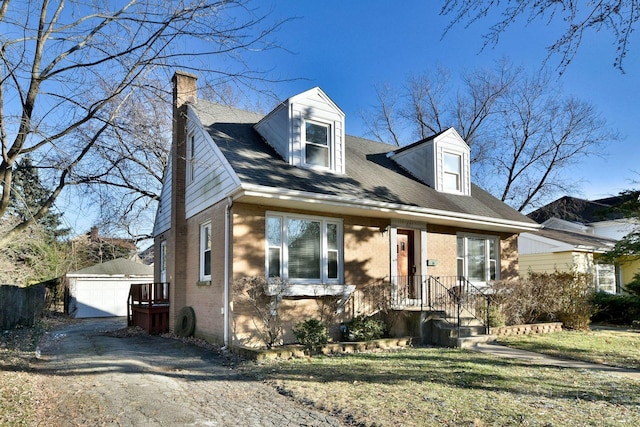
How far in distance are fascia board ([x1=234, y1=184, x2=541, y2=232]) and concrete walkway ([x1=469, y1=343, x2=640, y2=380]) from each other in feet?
12.3

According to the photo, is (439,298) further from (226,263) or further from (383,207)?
(226,263)

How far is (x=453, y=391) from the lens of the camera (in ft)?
22.3

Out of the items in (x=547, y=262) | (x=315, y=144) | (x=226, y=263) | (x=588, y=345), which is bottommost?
(x=588, y=345)

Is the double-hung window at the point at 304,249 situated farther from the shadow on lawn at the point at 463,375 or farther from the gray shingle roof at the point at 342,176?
the shadow on lawn at the point at 463,375

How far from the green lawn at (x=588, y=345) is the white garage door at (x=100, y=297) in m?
22.5

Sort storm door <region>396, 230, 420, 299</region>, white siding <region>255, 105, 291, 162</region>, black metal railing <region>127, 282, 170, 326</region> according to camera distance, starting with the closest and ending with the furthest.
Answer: white siding <region>255, 105, 291, 162</region>
storm door <region>396, 230, 420, 299</region>
black metal railing <region>127, 282, 170, 326</region>

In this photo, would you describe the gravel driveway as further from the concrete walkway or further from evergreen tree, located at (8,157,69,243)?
the concrete walkway

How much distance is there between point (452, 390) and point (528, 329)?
25.1ft

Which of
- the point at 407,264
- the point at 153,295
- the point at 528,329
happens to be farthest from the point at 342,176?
the point at 153,295

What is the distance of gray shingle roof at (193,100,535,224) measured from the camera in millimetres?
11227

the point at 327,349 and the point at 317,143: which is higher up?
the point at 317,143

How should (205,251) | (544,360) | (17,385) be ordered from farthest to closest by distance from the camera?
(205,251), (544,360), (17,385)

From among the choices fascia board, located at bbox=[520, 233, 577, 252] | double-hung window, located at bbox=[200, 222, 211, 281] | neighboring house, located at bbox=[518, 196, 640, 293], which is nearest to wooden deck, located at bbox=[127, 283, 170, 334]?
double-hung window, located at bbox=[200, 222, 211, 281]

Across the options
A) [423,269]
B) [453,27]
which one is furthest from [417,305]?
[453,27]
